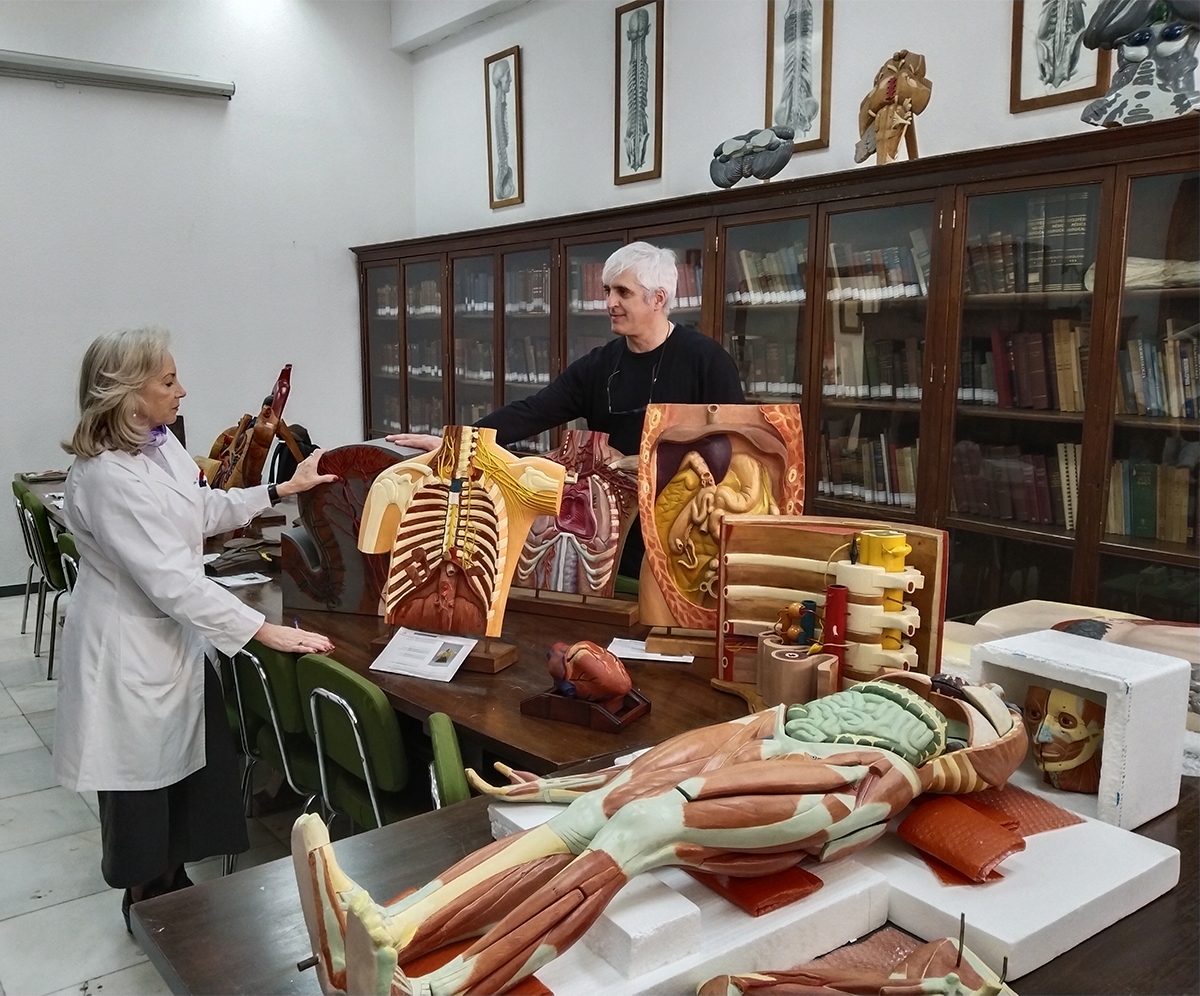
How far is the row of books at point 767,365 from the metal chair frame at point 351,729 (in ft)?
8.72

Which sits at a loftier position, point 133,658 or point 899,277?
point 899,277

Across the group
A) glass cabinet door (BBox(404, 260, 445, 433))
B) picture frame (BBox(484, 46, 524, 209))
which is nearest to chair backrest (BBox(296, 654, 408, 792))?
glass cabinet door (BBox(404, 260, 445, 433))

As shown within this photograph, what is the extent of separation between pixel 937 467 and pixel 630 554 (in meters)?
1.54

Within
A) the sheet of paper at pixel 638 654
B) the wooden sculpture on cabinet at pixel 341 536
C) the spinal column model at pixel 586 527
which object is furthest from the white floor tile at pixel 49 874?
the sheet of paper at pixel 638 654

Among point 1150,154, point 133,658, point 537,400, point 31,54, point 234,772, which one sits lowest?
point 234,772

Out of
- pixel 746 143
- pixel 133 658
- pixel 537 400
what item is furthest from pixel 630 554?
pixel 746 143

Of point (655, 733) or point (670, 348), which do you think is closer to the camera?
point (655, 733)

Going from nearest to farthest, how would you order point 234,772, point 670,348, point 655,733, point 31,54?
point 655,733
point 234,772
point 670,348
point 31,54

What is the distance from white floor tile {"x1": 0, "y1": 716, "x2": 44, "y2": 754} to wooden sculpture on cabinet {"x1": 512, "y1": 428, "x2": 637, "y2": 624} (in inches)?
93.0

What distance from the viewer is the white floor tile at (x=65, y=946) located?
2346mm

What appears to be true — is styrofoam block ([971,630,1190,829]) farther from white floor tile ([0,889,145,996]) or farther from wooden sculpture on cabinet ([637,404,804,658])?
white floor tile ([0,889,145,996])

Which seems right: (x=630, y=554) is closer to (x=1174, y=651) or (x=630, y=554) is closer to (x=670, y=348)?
(x=670, y=348)

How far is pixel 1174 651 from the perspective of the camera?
5.27ft

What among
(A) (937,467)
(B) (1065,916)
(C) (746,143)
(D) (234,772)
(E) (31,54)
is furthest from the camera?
(E) (31,54)
